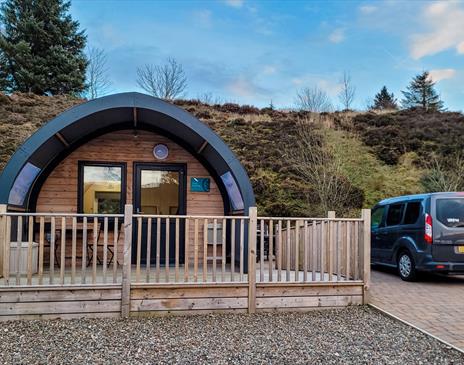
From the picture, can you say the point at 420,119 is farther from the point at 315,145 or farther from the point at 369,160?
the point at 315,145

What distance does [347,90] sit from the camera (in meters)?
27.1

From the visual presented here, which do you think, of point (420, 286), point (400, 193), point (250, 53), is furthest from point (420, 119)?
point (420, 286)

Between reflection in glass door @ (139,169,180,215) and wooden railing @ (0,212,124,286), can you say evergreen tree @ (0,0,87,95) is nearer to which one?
reflection in glass door @ (139,169,180,215)

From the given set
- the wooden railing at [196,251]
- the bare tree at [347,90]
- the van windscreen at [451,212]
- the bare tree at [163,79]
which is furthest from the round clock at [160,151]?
the bare tree at [347,90]

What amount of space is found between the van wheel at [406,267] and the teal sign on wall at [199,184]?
398cm

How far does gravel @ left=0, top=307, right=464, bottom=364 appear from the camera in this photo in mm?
3547

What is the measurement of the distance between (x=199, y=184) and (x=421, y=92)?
30.7m

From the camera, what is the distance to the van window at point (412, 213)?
740 cm

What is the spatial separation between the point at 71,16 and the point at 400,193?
1912cm

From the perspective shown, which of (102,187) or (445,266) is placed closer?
(445,266)

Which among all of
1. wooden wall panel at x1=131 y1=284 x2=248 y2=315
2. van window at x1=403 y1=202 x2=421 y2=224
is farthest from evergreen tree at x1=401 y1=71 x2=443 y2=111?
wooden wall panel at x1=131 y1=284 x2=248 y2=315

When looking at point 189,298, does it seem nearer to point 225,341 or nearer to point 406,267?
point 225,341

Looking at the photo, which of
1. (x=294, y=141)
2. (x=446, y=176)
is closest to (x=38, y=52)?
(x=294, y=141)

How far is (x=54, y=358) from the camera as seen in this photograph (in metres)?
3.51
